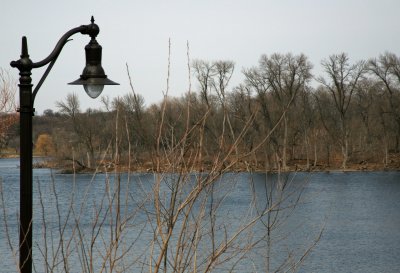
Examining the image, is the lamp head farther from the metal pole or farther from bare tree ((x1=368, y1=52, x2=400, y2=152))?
bare tree ((x1=368, y1=52, x2=400, y2=152))

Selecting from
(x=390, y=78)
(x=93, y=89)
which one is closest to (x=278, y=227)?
(x=93, y=89)

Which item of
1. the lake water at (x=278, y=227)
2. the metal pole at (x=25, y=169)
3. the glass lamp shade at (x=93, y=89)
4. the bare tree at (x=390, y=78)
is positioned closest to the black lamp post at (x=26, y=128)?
the metal pole at (x=25, y=169)

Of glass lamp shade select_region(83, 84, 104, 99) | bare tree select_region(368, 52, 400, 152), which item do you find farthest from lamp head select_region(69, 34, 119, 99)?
bare tree select_region(368, 52, 400, 152)

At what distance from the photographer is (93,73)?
196 inches

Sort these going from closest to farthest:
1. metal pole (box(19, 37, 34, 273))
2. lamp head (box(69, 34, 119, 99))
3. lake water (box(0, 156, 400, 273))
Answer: metal pole (box(19, 37, 34, 273)), lamp head (box(69, 34, 119, 99)), lake water (box(0, 156, 400, 273))

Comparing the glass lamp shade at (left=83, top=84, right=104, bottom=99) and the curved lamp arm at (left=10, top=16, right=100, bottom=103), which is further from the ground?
the curved lamp arm at (left=10, top=16, right=100, bottom=103)

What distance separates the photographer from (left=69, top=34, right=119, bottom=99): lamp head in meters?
4.96

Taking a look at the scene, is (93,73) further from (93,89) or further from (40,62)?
(40,62)

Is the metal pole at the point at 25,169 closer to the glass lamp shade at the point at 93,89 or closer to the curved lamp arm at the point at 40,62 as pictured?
the curved lamp arm at the point at 40,62

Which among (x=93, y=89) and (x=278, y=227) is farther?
(x=278, y=227)

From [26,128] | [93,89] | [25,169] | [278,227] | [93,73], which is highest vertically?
[93,73]

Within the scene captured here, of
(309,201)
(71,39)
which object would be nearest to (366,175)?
(309,201)

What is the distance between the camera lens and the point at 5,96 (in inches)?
536

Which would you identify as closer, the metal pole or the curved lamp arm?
the metal pole
